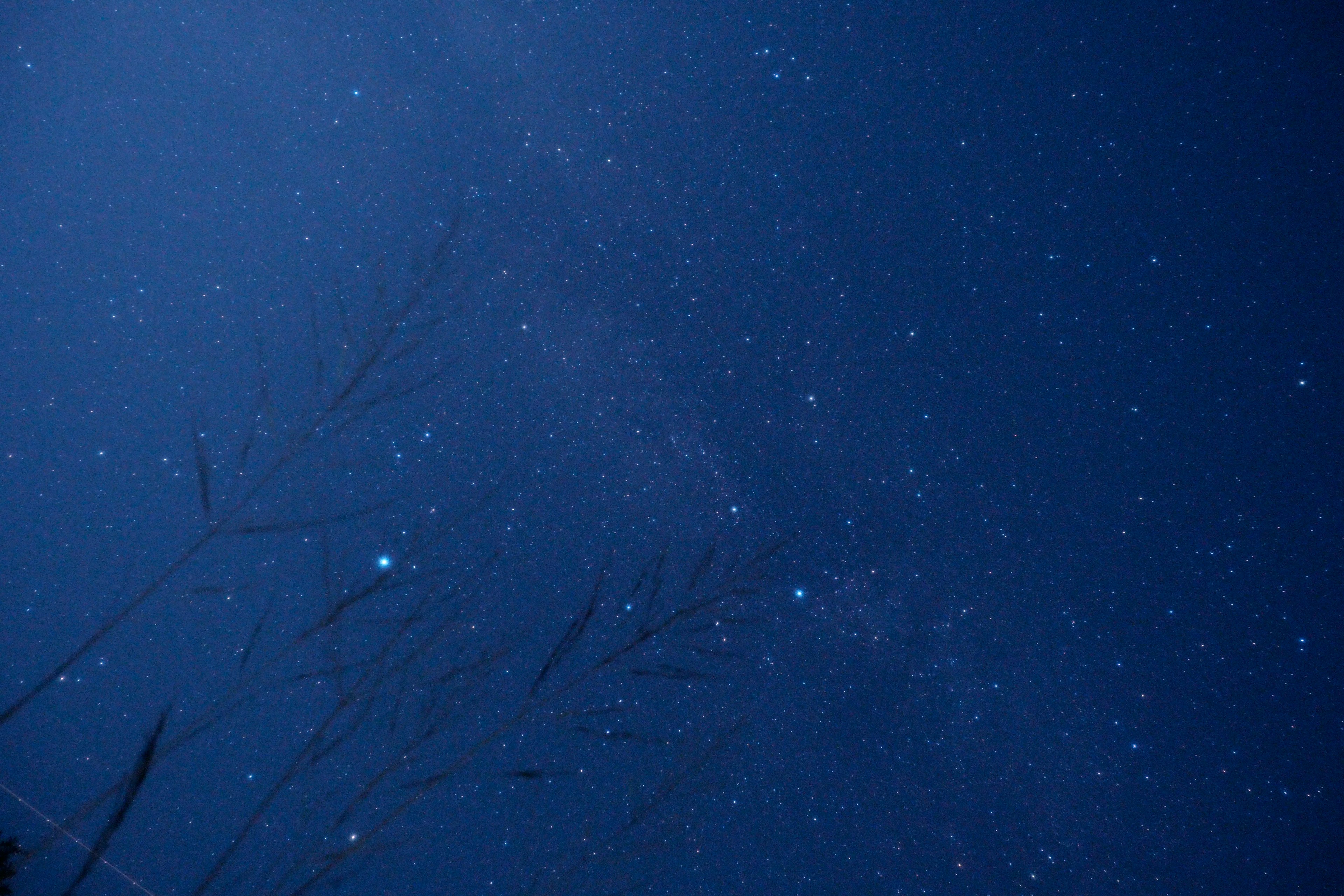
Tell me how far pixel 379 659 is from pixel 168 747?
0.72 ft

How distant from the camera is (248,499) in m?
0.93

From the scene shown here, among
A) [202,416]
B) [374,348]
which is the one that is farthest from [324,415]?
[202,416]

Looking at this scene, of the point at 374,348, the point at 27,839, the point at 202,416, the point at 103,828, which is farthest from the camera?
the point at 27,839

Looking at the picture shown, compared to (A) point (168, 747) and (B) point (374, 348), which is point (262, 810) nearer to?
(A) point (168, 747)

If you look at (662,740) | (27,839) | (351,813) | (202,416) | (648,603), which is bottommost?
(27,839)

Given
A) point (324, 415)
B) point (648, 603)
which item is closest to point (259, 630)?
point (324, 415)

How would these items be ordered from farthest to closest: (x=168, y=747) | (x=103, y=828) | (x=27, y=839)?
(x=27, y=839) < (x=168, y=747) < (x=103, y=828)

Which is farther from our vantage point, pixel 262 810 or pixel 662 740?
pixel 662 740

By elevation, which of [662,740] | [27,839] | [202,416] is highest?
[202,416]

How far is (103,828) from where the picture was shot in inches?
25.4

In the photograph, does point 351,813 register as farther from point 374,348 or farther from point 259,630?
point 374,348

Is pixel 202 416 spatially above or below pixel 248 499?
above

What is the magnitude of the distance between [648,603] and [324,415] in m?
0.46

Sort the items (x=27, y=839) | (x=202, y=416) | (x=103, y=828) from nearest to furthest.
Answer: (x=103, y=828) → (x=202, y=416) → (x=27, y=839)
